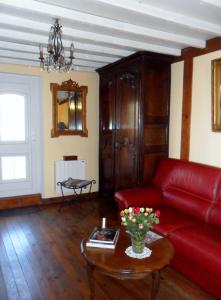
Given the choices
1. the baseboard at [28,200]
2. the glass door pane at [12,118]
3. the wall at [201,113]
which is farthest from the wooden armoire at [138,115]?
the glass door pane at [12,118]

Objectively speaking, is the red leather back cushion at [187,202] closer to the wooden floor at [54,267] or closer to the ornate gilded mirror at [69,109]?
the wooden floor at [54,267]

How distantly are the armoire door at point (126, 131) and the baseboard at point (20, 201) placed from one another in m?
1.40

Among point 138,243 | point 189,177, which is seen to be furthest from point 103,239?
point 189,177

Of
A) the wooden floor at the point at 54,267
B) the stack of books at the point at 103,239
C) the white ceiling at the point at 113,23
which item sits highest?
the white ceiling at the point at 113,23

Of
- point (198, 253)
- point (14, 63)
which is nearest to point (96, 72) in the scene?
point (14, 63)

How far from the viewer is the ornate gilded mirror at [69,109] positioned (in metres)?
4.30

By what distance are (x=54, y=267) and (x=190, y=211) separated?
1.51m

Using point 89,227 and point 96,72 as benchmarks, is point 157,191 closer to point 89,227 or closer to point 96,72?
point 89,227

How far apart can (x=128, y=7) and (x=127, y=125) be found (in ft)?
5.95

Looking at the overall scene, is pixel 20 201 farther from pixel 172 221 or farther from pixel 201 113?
pixel 201 113

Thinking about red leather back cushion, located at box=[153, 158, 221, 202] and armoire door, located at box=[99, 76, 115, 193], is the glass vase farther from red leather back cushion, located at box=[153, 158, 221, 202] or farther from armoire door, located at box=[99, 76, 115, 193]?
armoire door, located at box=[99, 76, 115, 193]

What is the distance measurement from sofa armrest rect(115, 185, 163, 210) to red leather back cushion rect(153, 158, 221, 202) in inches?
6.2

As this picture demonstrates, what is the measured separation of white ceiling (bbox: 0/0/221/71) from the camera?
2.16 metres

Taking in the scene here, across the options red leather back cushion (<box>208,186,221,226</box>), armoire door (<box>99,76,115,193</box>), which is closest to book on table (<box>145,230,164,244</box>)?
red leather back cushion (<box>208,186,221,226</box>)
